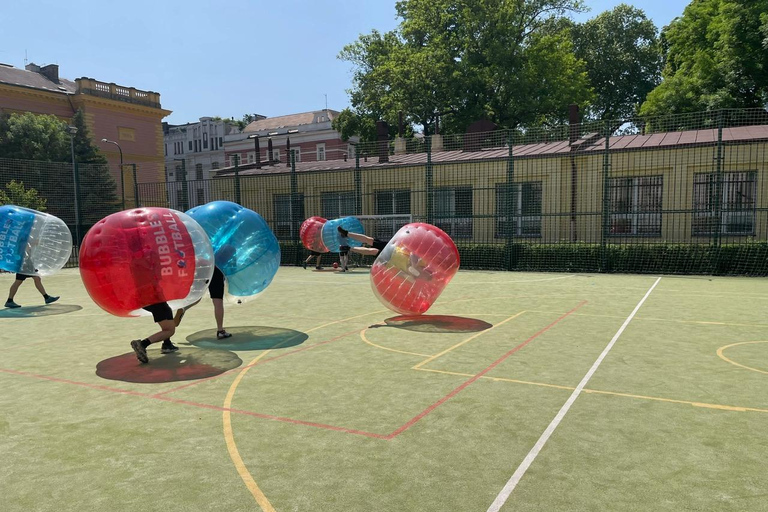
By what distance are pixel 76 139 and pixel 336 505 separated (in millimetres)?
45895

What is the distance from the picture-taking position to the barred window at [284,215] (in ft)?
84.4

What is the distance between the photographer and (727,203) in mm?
18812

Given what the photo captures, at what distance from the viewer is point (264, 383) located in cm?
610

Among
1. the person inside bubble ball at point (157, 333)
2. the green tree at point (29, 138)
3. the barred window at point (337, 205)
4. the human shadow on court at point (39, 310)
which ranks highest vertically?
the green tree at point (29, 138)

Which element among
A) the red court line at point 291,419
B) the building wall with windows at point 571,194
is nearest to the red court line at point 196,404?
the red court line at point 291,419

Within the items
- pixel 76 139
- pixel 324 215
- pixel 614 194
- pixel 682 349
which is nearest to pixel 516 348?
pixel 682 349

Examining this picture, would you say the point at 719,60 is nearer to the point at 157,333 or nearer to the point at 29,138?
the point at 157,333

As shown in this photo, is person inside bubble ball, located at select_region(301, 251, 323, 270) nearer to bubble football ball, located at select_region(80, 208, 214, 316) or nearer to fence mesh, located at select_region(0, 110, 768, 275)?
fence mesh, located at select_region(0, 110, 768, 275)

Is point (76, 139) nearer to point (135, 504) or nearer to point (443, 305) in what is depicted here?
point (443, 305)

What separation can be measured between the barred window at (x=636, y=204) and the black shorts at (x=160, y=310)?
54.6ft

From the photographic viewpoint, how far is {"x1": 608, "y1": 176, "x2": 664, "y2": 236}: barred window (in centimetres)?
2012

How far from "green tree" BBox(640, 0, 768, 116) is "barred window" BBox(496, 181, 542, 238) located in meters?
13.1

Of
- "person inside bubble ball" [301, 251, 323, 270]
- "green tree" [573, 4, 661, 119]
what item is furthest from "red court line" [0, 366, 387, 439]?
"green tree" [573, 4, 661, 119]

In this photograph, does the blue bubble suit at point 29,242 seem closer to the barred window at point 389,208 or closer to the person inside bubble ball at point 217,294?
the person inside bubble ball at point 217,294
